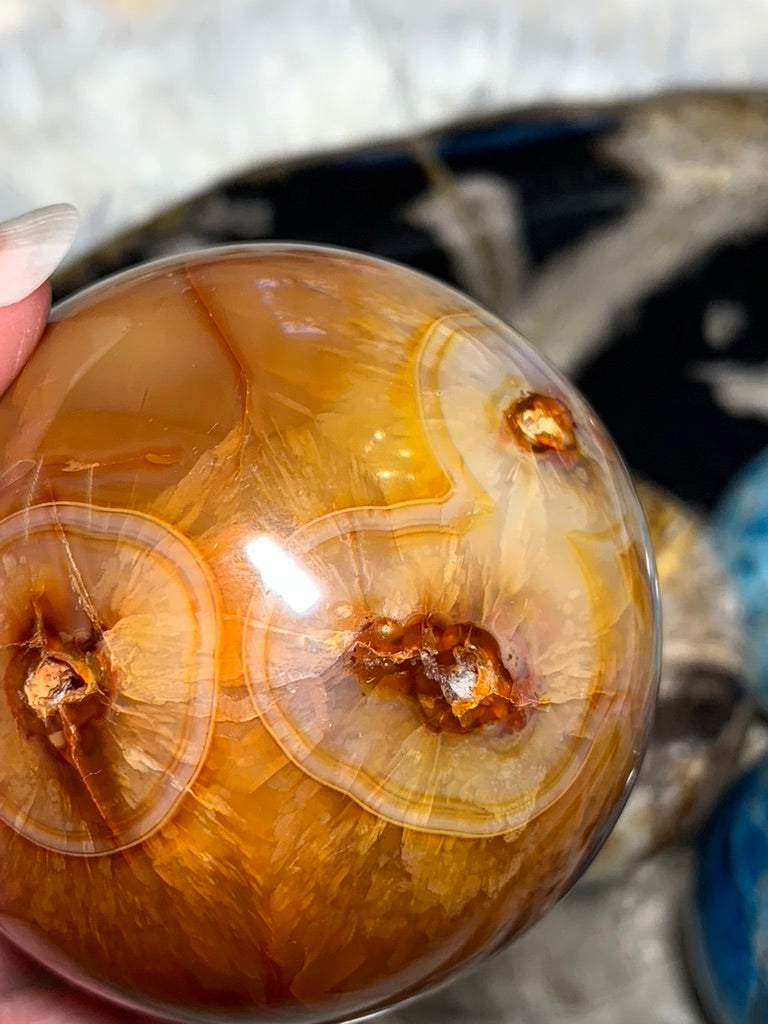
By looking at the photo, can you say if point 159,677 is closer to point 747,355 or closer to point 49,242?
point 49,242

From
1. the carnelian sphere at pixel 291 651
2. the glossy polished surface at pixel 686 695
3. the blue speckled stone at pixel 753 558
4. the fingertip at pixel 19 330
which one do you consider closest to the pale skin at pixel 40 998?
the fingertip at pixel 19 330

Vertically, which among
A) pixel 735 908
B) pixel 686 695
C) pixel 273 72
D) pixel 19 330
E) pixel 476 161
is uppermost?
pixel 273 72

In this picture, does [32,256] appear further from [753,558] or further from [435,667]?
[753,558]

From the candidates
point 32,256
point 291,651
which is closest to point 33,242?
point 32,256

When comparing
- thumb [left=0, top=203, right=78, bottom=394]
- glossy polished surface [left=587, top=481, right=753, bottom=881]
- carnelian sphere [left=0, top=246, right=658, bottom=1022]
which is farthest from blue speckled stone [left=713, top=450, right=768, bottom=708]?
thumb [left=0, top=203, right=78, bottom=394]

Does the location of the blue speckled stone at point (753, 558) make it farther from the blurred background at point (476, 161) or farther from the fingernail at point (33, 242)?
the fingernail at point (33, 242)

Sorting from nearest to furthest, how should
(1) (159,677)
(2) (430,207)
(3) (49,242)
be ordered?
(1) (159,677) → (3) (49,242) → (2) (430,207)

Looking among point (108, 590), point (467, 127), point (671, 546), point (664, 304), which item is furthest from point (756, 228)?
point (108, 590)
